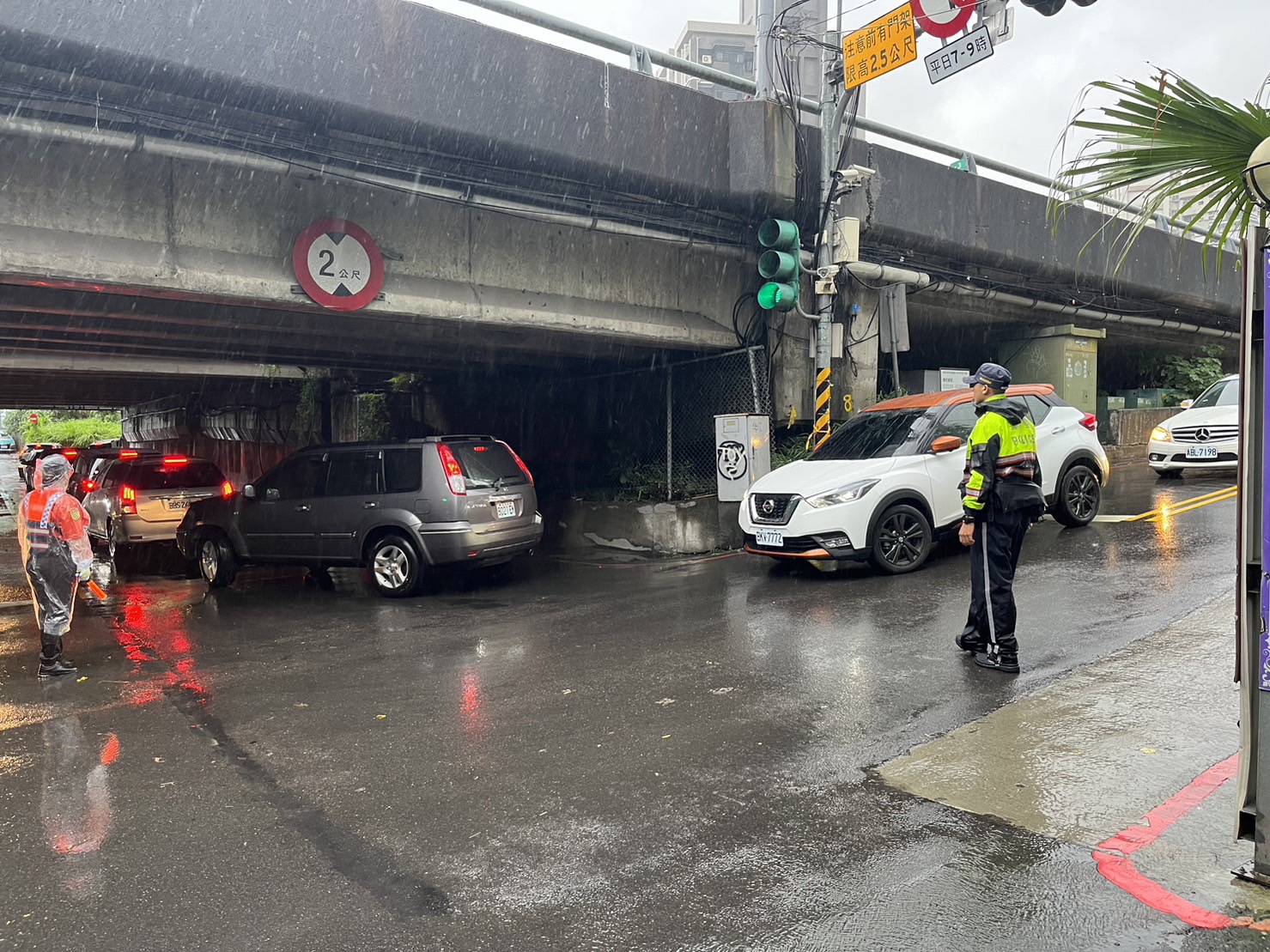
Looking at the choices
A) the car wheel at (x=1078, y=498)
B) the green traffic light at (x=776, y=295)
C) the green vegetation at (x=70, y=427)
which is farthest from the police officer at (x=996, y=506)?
the green vegetation at (x=70, y=427)

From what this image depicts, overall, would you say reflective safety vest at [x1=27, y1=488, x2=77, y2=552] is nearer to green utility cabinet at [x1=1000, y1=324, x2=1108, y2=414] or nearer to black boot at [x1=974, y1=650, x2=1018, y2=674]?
black boot at [x1=974, y1=650, x2=1018, y2=674]

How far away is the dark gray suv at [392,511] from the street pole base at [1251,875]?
8112 millimetres

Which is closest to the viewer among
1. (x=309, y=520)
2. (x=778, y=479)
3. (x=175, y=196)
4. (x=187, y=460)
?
(x=175, y=196)

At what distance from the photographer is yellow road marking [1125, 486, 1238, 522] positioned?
38.9 feet

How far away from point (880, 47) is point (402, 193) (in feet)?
19.7

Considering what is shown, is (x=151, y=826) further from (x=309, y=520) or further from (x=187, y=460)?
(x=187, y=460)

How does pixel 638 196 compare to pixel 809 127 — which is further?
pixel 809 127

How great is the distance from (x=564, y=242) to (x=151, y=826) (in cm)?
912

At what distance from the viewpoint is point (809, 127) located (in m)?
13.4

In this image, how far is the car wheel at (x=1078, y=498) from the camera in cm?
1118

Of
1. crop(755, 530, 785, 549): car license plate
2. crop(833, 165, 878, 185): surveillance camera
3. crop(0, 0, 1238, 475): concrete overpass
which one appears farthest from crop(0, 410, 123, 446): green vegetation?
crop(755, 530, 785, 549): car license plate

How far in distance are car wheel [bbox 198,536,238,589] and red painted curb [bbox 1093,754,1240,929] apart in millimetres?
11097

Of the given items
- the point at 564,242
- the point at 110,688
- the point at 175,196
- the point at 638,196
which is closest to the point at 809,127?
the point at 638,196

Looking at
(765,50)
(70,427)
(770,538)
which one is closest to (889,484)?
(770,538)
